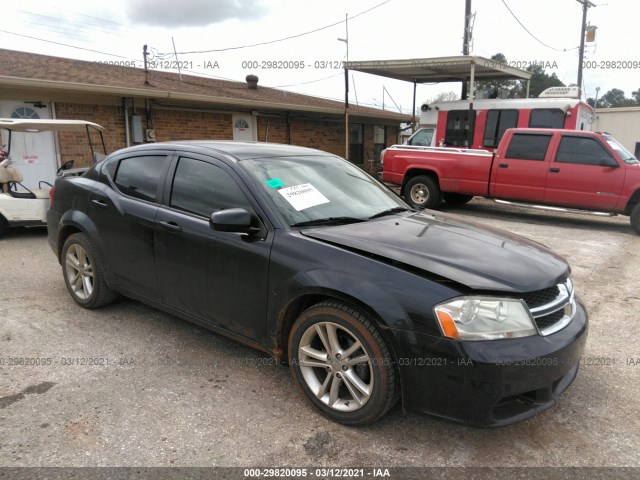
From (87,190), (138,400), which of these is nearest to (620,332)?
(138,400)

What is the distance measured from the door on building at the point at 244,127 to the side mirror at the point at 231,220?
1223 centimetres

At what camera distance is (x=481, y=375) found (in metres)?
2.30

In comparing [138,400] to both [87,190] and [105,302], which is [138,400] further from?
[87,190]

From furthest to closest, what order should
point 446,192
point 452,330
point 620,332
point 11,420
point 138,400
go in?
point 446,192
point 620,332
point 138,400
point 11,420
point 452,330

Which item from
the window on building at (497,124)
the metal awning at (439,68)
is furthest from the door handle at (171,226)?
the window on building at (497,124)

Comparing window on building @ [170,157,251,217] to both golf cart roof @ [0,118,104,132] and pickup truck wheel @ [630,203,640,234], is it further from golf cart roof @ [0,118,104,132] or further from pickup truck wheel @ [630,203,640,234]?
pickup truck wheel @ [630,203,640,234]

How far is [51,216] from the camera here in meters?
4.70

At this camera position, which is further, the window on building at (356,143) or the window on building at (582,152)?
the window on building at (356,143)

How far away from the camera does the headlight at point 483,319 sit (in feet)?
7.72

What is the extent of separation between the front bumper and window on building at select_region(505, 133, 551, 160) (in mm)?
7957

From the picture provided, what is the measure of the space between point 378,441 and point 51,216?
385cm

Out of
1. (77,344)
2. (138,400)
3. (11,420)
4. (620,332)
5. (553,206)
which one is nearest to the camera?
(11,420)

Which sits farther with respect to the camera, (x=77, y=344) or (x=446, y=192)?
(x=446, y=192)

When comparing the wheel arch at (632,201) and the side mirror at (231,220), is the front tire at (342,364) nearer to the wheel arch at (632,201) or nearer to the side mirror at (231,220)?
the side mirror at (231,220)
